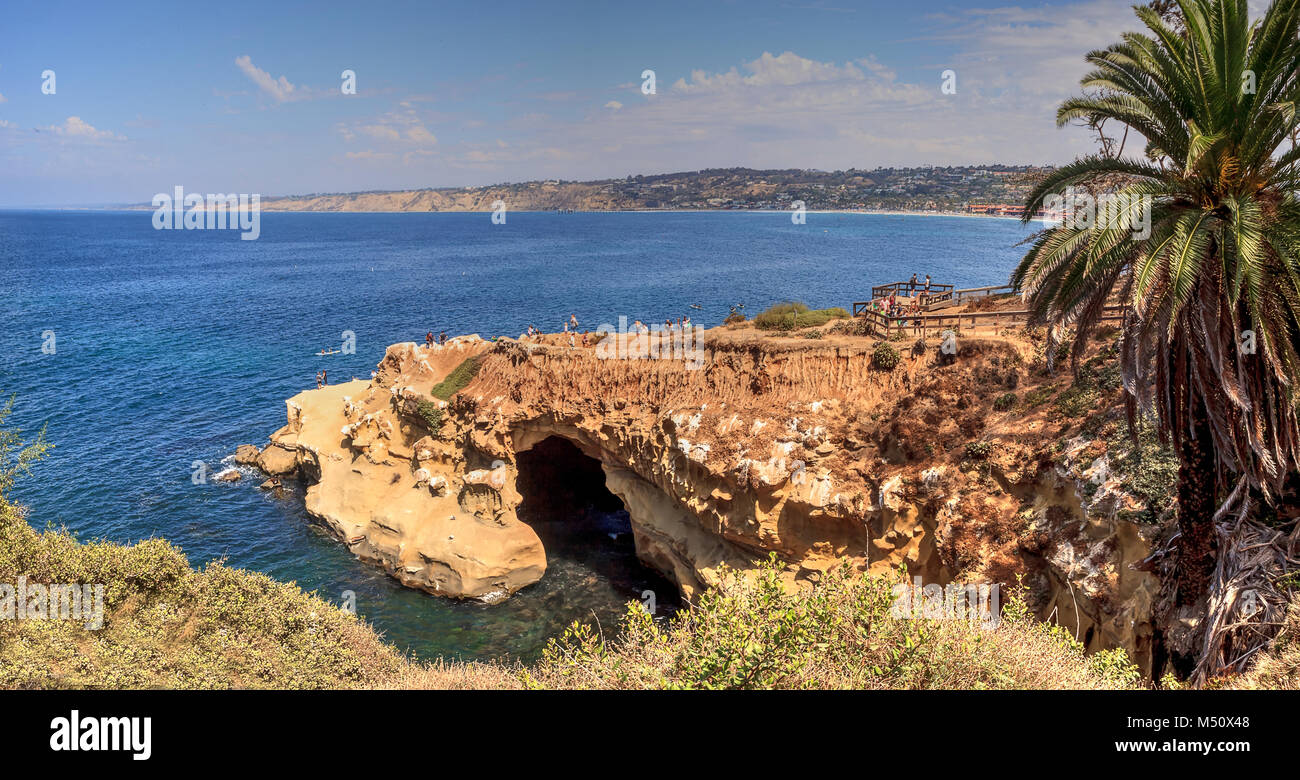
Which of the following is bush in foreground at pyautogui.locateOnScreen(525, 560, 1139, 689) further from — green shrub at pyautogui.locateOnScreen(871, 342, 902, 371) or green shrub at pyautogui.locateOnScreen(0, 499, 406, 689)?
green shrub at pyautogui.locateOnScreen(871, 342, 902, 371)

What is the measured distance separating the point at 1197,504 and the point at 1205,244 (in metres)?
5.82

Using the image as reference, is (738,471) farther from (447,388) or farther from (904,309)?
(447,388)

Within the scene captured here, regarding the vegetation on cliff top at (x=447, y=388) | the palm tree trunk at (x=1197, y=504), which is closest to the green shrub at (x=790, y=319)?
the vegetation on cliff top at (x=447, y=388)

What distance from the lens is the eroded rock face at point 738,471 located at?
2158 cm

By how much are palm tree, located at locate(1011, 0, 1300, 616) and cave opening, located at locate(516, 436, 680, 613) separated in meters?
22.6

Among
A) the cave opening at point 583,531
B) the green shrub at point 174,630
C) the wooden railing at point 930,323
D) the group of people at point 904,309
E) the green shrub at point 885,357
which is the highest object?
the group of people at point 904,309

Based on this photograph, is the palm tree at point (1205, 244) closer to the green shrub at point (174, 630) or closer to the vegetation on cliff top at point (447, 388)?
the green shrub at point (174, 630)

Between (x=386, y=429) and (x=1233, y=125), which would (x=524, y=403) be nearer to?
(x=386, y=429)

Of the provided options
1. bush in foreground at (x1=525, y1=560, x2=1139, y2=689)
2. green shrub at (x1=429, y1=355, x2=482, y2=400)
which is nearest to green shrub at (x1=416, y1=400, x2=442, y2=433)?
green shrub at (x1=429, y1=355, x2=482, y2=400)

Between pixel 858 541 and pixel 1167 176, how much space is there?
52.8 feet

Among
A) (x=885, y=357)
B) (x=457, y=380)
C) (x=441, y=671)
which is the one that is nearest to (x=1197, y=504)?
(x=885, y=357)

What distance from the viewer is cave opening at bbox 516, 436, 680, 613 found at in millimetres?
34562

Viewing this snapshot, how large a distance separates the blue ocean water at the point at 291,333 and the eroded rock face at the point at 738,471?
2866mm

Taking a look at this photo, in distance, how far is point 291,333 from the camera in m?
81.1
